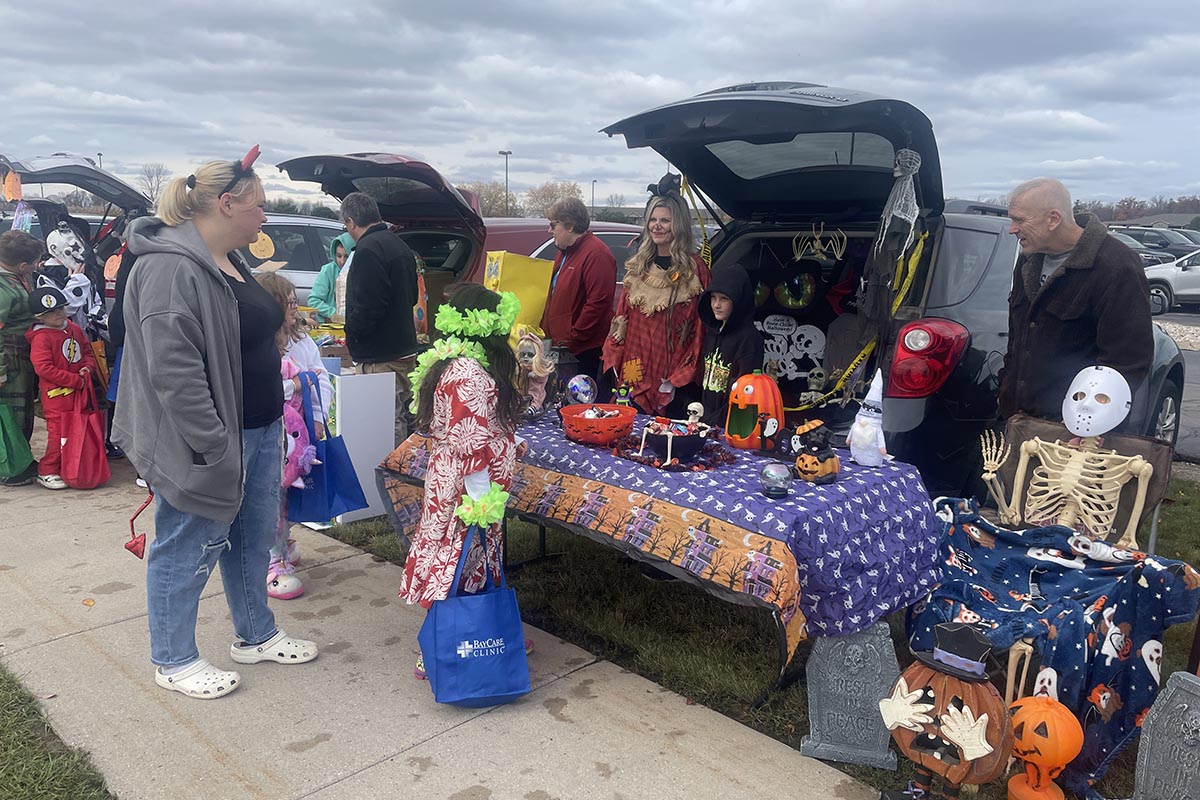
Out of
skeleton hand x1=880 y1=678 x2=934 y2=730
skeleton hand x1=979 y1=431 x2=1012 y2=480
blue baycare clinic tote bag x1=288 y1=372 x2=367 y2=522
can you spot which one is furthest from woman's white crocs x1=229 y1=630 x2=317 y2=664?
skeleton hand x1=979 y1=431 x2=1012 y2=480

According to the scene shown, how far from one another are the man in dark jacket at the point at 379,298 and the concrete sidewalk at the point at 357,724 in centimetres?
150

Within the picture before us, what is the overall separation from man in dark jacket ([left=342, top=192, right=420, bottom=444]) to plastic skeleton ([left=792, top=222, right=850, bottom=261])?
219cm

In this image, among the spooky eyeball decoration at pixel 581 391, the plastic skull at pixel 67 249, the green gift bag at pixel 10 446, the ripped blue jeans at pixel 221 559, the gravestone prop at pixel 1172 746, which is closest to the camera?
the gravestone prop at pixel 1172 746

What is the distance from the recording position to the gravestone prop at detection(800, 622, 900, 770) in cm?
248

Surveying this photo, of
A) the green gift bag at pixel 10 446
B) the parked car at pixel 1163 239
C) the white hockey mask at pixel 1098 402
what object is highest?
the parked car at pixel 1163 239

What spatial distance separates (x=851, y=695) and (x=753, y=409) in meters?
1.04

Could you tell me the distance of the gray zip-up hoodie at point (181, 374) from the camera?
248cm

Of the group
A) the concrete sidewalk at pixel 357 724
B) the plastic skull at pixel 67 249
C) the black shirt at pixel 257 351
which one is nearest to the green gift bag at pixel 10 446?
the plastic skull at pixel 67 249

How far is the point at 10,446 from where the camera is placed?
5316mm

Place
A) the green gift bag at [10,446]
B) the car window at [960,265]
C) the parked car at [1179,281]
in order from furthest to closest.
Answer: the parked car at [1179,281]
the green gift bag at [10,446]
the car window at [960,265]

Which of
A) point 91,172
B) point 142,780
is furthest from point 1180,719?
point 91,172

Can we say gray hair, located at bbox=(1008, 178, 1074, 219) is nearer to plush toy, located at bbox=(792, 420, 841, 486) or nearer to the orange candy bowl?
plush toy, located at bbox=(792, 420, 841, 486)

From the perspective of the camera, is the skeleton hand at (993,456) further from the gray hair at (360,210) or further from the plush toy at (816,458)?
the gray hair at (360,210)

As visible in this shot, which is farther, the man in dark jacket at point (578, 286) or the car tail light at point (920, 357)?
the man in dark jacket at point (578, 286)
